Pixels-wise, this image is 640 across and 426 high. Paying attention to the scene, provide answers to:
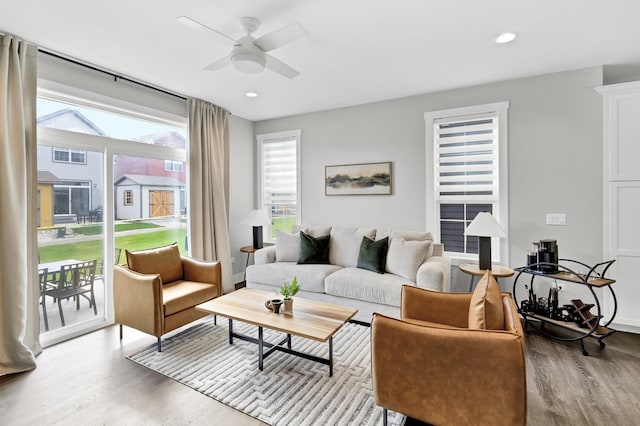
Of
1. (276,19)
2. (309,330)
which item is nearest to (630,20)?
(276,19)

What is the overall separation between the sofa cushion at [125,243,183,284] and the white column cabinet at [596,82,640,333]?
4514 millimetres

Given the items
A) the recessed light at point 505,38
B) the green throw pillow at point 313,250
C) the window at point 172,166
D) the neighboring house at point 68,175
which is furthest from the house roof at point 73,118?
the recessed light at point 505,38

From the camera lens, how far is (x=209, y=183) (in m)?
4.43

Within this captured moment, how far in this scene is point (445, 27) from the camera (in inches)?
97.7

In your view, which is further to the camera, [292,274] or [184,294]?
[292,274]

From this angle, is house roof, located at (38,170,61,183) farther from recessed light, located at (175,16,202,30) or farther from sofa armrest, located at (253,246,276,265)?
sofa armrest, located at (253,246,276,265)

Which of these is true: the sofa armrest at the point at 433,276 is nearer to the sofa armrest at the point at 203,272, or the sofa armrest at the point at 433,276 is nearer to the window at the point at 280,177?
the sofa armrest at the point at 203,272

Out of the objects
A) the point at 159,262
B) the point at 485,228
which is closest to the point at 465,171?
the point at 485,228

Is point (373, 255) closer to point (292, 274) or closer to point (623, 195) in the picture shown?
point (292, 274)

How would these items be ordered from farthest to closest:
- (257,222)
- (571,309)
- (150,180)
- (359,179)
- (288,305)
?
(257,222) < (359,179) < (150,180) < (571,309) < (288,305)

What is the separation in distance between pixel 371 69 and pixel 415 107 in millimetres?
1101

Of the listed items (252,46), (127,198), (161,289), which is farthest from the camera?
(127,198)

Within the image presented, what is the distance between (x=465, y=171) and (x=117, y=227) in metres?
4.14

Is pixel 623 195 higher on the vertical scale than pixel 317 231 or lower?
higher
